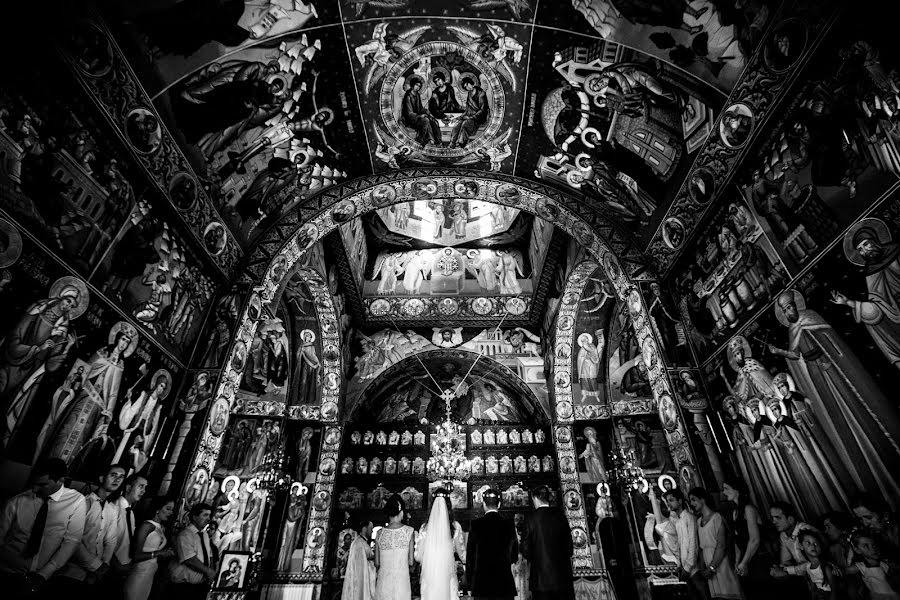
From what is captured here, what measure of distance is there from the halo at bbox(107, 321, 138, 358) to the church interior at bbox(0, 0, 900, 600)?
3 cm

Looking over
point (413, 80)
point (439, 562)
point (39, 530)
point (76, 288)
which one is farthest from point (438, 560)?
point (413, 80)

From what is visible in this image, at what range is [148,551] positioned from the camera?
4793 mm

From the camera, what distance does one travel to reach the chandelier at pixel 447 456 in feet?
35.5

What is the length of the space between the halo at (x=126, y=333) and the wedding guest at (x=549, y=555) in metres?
5.04

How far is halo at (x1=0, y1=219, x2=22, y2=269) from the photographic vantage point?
3.48 meters

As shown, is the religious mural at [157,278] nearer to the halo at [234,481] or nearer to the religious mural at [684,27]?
the halo at [234,481]

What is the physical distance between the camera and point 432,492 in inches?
465

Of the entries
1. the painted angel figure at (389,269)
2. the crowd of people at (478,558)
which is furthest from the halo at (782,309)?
the painted angel figure at (389,269)

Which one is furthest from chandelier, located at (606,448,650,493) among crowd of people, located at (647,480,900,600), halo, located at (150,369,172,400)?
halo, located at (150,369,172,400)

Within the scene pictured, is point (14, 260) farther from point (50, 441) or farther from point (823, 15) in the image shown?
point (823, 15)

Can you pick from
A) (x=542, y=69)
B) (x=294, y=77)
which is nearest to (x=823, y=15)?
(x=542, y=69)

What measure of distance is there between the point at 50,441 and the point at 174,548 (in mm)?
2121

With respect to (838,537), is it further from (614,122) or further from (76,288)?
(76,288)

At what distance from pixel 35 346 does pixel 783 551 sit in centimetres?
758
